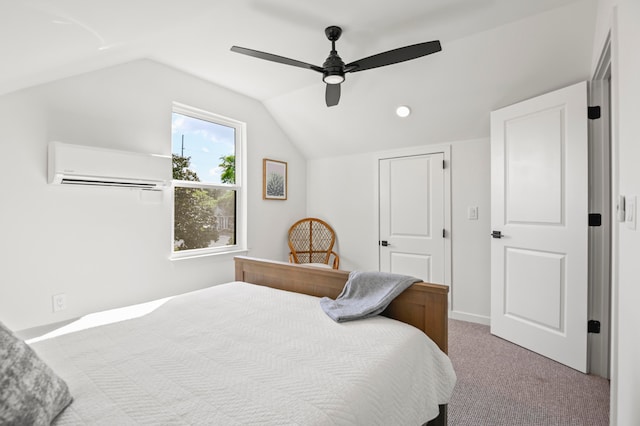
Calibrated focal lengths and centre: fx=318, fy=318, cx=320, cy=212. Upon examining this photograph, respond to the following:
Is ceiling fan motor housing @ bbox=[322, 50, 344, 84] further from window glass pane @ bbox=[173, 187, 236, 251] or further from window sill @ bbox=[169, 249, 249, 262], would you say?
window sill @ bbox=[169, 249, 249, 262]

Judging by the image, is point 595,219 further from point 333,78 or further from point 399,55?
point 333,78

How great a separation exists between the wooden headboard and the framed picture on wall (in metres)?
1.53

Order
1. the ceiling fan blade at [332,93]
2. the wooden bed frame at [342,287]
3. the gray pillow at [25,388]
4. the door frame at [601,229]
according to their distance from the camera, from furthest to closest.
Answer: the ceiling fan blade at [332,93] < the door frame at [601,229] < the wooden bed frame at [342,287] < the gray pillow at [25,388]

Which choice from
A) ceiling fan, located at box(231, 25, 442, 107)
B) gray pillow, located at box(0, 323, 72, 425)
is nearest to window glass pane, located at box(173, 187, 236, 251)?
ceiling fan, located at box(231, 25, 442, 107)

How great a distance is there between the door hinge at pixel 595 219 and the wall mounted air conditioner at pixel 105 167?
331 centimetres

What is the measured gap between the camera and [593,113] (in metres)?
2.25

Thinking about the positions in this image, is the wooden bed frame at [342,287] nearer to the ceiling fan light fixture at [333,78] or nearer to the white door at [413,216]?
the ceiling fan light fixture at [333,78]

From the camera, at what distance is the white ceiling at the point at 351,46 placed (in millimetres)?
1395

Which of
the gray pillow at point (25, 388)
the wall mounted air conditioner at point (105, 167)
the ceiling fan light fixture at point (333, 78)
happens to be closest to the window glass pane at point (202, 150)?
the wall mounted air conditioner at point (105, 167)

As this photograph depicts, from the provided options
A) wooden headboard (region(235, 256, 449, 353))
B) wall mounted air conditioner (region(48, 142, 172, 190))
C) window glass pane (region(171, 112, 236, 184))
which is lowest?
wooden headboard (region(235, 256, 449, 353))

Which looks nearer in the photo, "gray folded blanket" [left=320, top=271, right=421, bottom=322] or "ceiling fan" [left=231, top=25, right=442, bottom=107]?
"gray folded blanket" [left=320, top=271, right=421, bottom=322]

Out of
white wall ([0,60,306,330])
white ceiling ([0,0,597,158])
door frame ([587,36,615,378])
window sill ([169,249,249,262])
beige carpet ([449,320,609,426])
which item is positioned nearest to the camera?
white ceiling ([0,0,597,158])

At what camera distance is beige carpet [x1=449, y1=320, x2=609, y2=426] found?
1.77 metres

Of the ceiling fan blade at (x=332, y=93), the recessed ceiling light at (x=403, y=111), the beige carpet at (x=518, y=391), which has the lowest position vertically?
the beige carpet at (x=518, y=391)
